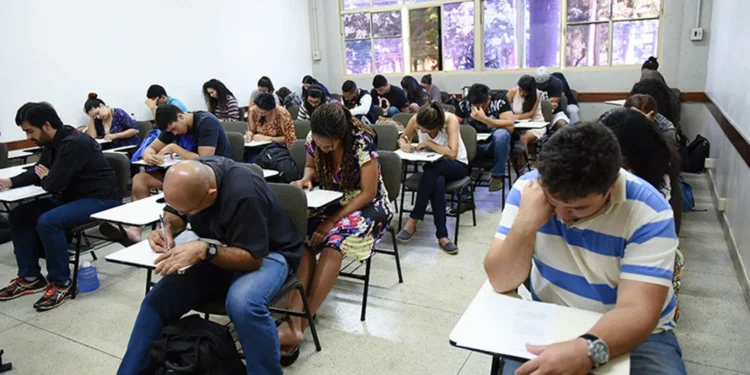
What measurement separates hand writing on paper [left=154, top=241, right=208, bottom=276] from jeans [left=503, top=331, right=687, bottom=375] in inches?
46.0

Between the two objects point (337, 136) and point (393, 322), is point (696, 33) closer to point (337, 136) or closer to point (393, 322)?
point (337, 136)

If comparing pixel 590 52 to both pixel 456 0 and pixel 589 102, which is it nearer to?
pixel 589 102

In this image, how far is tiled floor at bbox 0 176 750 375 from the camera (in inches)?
96.0

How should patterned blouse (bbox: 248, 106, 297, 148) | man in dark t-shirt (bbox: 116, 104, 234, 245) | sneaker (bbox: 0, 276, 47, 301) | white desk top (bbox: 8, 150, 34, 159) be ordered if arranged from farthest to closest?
white desk top (bbox: 8, 150, 34, 159), patterned blouse (bbox: 248, 106, 297, 148), man in dark t-shirt (bbox: 116, 104, 234, 245), sneaker (bbox: 0, 276, 47, 301)

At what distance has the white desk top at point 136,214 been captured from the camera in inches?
100

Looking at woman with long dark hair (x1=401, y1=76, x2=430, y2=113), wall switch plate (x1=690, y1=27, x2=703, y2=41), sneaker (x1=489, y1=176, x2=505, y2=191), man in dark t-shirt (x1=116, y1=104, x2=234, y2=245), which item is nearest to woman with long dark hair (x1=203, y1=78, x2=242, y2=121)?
man in dark t-shirt (x1=116, y1=104, x2=234, y2=245)

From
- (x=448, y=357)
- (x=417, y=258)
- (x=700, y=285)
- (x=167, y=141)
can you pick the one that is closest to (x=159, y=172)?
(x=167, y=141)

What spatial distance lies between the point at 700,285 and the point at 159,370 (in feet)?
9.68

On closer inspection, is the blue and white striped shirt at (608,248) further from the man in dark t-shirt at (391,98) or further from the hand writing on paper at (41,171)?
the man in dark t-shirt at (391,98)

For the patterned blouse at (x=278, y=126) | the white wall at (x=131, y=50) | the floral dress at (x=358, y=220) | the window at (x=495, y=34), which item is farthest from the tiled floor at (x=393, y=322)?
the window at (x=495, y=34)

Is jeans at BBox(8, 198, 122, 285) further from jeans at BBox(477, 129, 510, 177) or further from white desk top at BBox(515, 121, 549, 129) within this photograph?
white desk top at BBox(515, 121, 549, 129)

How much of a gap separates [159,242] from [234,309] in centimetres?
49

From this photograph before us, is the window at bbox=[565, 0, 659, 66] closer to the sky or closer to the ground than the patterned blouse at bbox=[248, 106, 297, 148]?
closer to the sky

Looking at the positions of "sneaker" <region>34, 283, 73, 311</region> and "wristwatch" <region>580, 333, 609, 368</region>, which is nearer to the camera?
"wristwatch" <region>580, 333, 609, 368</region>
